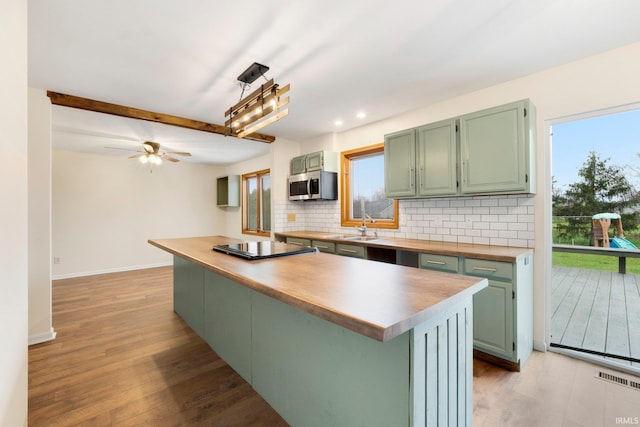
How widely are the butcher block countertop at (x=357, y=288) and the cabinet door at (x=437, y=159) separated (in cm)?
152

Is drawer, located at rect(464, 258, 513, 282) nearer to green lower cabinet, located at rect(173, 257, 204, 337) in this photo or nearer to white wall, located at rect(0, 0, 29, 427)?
green lower cabinet, located at rect(173, 257, 204, 337)

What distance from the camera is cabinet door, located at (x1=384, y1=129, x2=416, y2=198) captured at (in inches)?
120

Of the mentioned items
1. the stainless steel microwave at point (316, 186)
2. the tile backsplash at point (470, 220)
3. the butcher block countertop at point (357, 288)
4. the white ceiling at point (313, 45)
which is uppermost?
the white ceiling at point (313, 45)

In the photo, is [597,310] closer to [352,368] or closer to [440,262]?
[440,262]

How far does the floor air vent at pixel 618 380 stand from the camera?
6.35 ft

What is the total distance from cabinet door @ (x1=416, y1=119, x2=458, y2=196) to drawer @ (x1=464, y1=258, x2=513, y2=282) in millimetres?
746

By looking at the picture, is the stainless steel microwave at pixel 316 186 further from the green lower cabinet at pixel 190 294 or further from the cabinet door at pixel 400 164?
the green lower cabinet at pixel 190 294

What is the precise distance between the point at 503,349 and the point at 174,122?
14.0 ft

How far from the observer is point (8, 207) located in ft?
3.91

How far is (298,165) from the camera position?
463 centimetres

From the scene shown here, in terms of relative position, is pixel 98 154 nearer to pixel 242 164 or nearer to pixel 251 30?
pixel 242 164

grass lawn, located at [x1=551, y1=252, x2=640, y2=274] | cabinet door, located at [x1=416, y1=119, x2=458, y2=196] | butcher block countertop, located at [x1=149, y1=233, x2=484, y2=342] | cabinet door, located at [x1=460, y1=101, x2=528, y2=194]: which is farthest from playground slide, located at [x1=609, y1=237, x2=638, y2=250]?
butcher block countertop, located at [x1=149, y1=233, x2=484, y2=342]

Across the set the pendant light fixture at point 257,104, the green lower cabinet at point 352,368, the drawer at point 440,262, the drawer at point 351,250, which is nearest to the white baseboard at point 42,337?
the green lower cabinet at point 352,368

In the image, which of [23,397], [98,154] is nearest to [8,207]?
[23,397]
